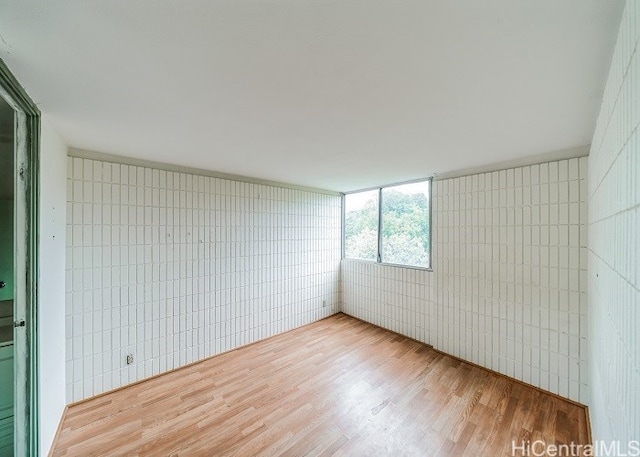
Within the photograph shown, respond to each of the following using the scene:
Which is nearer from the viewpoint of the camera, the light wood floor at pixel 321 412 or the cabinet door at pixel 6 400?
the cabinet door at pixel 6 400

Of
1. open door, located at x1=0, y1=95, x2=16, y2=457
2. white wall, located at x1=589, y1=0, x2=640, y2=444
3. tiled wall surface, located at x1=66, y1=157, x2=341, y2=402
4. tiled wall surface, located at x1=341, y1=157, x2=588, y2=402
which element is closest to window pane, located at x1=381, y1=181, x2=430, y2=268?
tiled wall surface, located at x1=341, y1=157, x2=588, y2=402

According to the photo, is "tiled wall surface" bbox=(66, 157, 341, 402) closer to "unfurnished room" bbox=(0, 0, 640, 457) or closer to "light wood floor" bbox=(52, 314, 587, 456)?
"unfurnished room" bbox=(0, 0, 640, 457)

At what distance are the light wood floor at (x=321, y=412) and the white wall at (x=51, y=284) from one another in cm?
30

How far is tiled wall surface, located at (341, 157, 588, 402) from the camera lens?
2.09 metres

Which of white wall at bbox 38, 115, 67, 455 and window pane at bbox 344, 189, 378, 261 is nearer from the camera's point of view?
white wall at bbox 38, 115, 67, 455

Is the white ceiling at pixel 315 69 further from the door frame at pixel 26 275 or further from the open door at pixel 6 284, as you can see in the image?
the open door at pixel 6 284

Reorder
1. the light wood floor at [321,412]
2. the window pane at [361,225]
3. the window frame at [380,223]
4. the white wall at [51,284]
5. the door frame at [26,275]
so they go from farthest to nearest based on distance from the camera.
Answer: the window pane at [361,225] < the window frame at [380,223] < the light wood floor at [321,412] < the white wall at [51,284] < the door frame at [26,275]

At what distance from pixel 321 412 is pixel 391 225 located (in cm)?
248

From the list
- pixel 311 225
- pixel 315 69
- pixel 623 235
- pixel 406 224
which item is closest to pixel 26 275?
pixel 315 69

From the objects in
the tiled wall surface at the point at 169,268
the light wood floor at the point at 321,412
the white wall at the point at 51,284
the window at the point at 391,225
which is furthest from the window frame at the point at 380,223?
the white wall at the point at 51,284

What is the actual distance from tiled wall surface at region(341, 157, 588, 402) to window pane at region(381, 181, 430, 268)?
18 centimetres

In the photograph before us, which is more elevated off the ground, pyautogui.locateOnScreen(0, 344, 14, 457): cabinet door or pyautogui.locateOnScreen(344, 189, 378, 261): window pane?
pyautogui.locateOnScreen(344, 189, 378, 261): window pane

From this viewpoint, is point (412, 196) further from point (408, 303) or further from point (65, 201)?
point (65, 201)

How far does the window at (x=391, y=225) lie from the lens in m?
3.21
